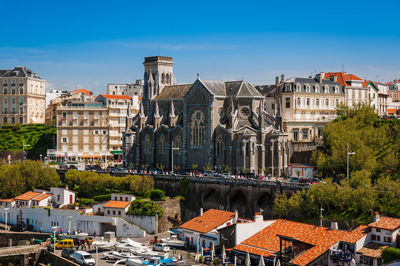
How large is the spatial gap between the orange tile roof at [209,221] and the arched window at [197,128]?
27923 mm

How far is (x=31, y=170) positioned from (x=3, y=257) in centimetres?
2982

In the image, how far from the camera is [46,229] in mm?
82688

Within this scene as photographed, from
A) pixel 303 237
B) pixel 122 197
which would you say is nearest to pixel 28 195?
pixel 122 197

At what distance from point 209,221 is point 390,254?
78.0 ft

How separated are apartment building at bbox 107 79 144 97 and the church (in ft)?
179

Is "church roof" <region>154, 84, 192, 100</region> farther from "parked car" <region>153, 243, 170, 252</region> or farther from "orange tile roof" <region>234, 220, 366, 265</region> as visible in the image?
"orange tile roof" <region>234, 220, 366, 265</region>

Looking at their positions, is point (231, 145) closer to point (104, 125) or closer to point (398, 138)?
point (398, 138)

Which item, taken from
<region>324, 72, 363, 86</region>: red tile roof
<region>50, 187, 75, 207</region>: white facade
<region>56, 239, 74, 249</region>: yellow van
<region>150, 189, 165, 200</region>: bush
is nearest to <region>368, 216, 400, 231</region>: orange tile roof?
<region>56, 239, 74, 249</region>: yellow van

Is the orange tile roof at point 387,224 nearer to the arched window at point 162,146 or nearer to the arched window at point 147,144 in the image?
the arched window at point 162,146

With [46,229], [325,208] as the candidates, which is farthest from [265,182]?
[46,229]

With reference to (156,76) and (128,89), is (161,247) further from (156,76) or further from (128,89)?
(128,89)

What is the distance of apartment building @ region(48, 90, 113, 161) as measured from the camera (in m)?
124

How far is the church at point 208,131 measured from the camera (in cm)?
9050

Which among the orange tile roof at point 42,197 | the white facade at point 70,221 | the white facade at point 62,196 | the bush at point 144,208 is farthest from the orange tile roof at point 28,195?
the bush at point 144,208
